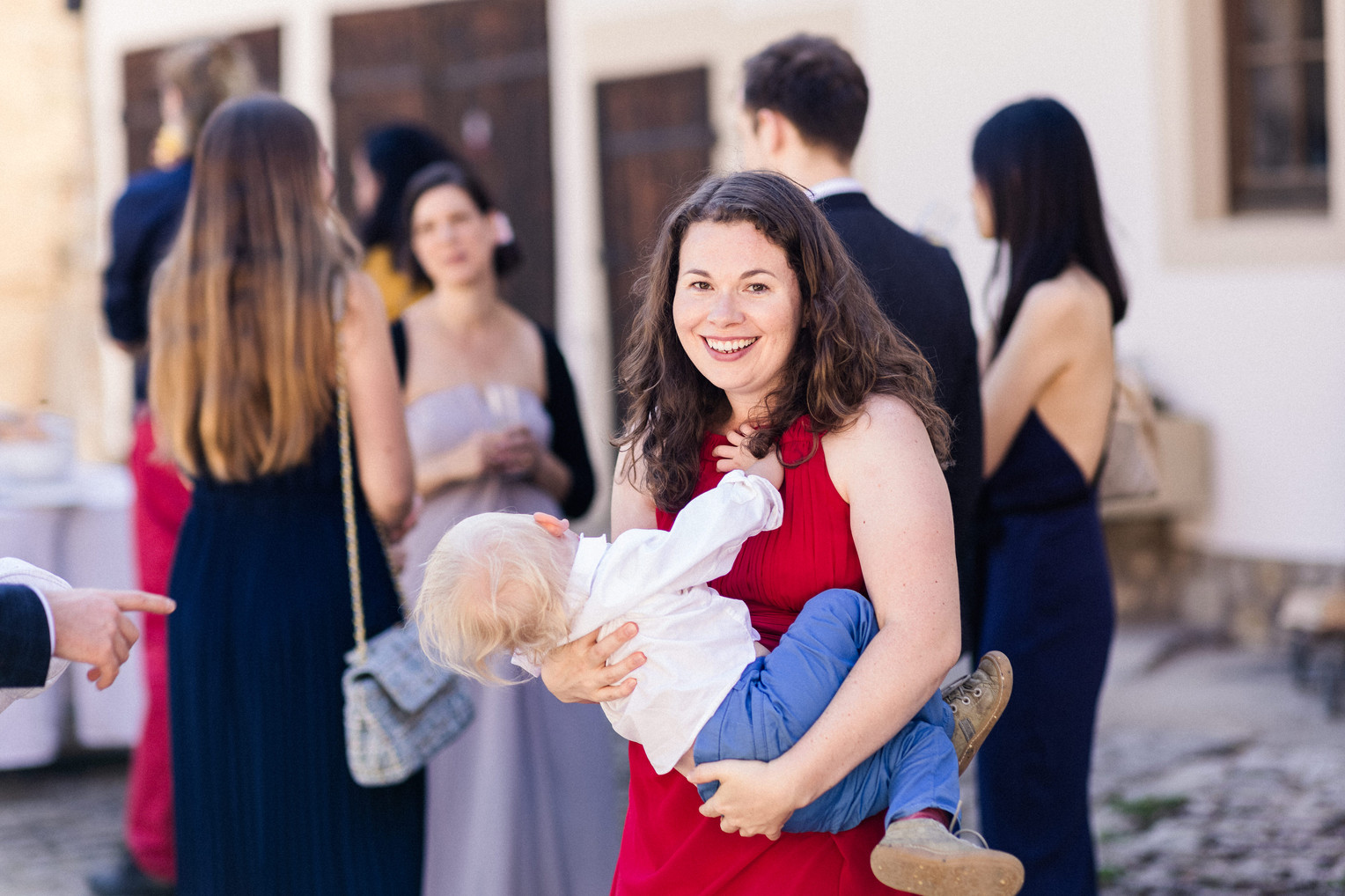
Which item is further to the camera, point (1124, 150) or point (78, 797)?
point (1124, 150)

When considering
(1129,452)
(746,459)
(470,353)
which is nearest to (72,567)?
(470,353)

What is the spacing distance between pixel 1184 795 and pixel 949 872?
3495 millimetres

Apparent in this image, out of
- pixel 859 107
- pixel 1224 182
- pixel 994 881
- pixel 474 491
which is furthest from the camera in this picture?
pixel 1224 182

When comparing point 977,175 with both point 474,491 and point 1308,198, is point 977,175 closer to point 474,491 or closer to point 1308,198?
point 474,491

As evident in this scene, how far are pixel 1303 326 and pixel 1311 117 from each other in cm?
108

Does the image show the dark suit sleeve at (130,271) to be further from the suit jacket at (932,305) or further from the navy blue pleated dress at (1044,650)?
the navy blue pleated dress at (1044,650)

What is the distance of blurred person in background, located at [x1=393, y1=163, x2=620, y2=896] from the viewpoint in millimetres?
3781

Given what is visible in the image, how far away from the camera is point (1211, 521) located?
684 cm

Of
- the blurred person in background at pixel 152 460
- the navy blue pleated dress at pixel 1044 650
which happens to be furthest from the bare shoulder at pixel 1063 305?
the blurred person in background at pixel 152 460

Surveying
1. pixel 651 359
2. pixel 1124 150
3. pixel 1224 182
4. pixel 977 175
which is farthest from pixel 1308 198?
pixel 651 359

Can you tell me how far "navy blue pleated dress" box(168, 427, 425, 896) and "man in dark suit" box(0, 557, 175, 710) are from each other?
2.83ft

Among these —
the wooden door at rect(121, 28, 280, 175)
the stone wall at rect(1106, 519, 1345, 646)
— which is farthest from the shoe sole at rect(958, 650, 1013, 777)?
the wooden door at rect(121, 28, 280, 175)

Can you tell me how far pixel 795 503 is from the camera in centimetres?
204

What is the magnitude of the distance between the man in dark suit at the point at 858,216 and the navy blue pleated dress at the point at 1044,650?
205 millimetres
